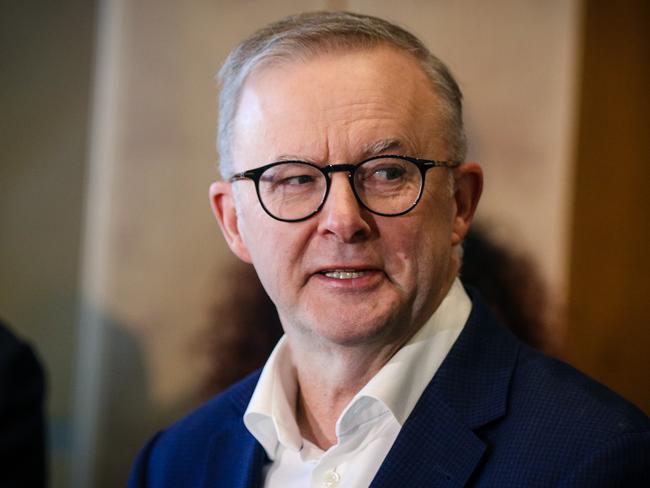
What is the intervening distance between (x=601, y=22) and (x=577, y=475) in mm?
1606

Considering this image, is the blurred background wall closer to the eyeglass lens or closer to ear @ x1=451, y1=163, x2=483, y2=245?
ear @ x1=451, y1=163, x2=483, y2=245

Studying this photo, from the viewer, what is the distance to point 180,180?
2645 millimetres

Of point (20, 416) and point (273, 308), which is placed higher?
point (273, 308)

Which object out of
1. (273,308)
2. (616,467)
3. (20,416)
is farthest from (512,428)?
(20,416)

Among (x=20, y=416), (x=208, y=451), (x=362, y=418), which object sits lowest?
(x=20, y=416)

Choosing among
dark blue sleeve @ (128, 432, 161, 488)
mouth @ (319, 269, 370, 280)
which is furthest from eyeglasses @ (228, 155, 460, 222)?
dark blue sleeve @ (128, 432, 161, 488)

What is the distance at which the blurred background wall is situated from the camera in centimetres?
242

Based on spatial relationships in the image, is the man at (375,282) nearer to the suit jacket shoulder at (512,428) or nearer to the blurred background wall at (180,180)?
→ the suit jacket shoulder at (512,428)

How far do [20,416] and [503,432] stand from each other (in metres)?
1.48

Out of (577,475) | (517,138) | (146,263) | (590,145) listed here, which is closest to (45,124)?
→ (146,263)

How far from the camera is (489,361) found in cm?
151

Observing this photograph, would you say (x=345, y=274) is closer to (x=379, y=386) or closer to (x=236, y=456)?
(x=379, y=386)

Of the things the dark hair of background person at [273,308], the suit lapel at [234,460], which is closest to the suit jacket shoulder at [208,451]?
the suit lapel at [234,460]

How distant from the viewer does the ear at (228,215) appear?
1.68m
